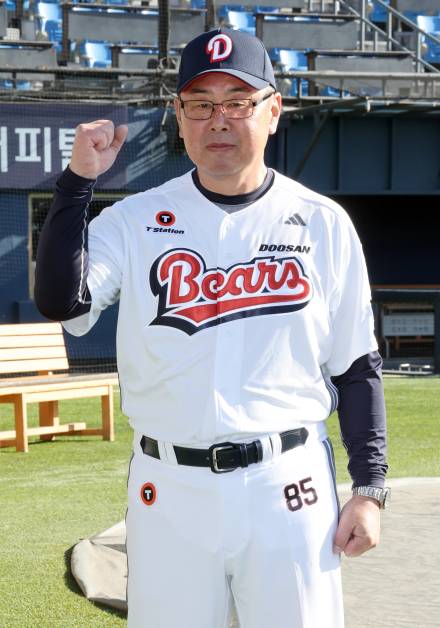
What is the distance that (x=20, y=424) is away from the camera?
360 inches

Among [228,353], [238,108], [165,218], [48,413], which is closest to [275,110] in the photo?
[238,108]

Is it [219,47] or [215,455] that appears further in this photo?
[219,47]

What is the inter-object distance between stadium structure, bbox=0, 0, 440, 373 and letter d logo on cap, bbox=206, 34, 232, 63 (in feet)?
40.9

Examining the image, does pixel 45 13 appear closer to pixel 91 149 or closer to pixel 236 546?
pixel 91 149

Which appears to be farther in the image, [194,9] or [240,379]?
[194,9]

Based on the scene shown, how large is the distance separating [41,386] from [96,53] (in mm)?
11659

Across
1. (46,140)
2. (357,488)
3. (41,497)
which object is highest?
(46,140)

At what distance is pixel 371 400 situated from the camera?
2.82 meters

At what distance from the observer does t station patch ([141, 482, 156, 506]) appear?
8.82ft

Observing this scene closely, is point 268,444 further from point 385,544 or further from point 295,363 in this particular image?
point 385,544

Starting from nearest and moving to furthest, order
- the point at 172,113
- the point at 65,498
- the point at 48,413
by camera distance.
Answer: the point at 65,498 → the point at 48,413 → the point at 172,113

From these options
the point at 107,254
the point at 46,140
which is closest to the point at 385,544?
the point at 107,254

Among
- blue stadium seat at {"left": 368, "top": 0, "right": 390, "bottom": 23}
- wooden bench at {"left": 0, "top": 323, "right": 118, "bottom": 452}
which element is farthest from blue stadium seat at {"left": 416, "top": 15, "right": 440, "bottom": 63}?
wooden bench at {"left": 0, "top": 323, "right": 118, "bottom": 452}

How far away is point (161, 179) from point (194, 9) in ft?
10.8
